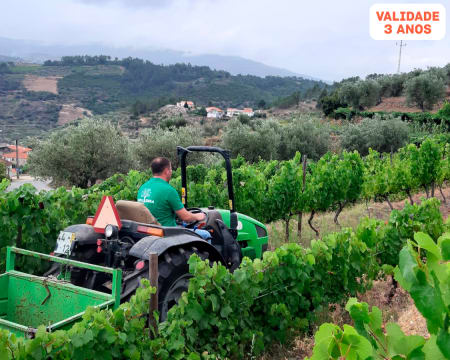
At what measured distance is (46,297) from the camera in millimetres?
4062

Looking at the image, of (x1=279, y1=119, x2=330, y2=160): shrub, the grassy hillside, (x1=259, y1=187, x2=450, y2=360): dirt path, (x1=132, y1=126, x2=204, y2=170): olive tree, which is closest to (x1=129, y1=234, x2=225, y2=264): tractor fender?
(x1=259, y1=187, x2=450, y2=360): dirt path

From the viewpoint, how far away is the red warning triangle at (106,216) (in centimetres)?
436

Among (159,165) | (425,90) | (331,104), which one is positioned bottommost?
(159,165)

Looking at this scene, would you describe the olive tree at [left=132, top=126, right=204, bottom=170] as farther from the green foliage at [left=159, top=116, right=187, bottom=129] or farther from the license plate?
the license plate

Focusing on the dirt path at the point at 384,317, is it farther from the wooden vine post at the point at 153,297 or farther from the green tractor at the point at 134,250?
the wooden vine post at the point at 153,297

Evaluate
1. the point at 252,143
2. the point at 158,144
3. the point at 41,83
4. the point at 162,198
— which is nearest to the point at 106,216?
the point at 162,198

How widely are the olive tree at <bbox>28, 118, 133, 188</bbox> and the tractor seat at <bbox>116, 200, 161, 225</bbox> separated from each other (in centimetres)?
2167

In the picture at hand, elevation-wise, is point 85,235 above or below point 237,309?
above

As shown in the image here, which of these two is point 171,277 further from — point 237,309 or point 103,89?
point 103,89

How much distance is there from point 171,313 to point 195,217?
1.54 meters

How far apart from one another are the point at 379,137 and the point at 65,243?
1212 inches

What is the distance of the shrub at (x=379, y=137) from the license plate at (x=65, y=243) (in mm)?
30140

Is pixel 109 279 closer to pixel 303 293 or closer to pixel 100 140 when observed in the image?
pixel 303 293

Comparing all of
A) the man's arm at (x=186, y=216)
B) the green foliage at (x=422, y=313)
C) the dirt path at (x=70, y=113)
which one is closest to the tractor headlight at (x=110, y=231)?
the man's arm at (x=186, y=216)
